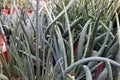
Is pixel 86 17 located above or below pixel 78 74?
above

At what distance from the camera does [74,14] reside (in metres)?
1.26

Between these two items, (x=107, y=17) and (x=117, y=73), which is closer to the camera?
(x=117, y=73)

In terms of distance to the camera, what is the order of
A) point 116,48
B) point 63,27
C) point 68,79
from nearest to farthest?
point 68,79 < point 116,48 < point 63,27

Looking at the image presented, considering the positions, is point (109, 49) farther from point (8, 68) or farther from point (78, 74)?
point (8, 68)

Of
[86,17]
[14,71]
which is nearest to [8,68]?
[14,71]

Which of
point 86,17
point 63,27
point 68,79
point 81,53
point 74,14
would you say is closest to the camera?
Answer: point 68,79

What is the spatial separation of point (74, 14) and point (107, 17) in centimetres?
19

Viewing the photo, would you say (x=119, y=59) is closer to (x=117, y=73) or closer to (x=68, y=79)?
(x=117, y=73)

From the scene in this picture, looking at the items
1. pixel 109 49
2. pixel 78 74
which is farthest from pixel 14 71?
pixel 109 49

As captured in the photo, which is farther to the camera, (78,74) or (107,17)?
(107,17)

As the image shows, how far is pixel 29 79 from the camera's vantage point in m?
0.66

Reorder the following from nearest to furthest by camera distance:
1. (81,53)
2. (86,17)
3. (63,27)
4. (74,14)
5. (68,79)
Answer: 1. (68,79)
2. (81,53)
3. (63,27)
4. (86,17)
5. (74,14)

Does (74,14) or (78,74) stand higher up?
(74,14)

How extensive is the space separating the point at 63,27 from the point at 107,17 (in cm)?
27
